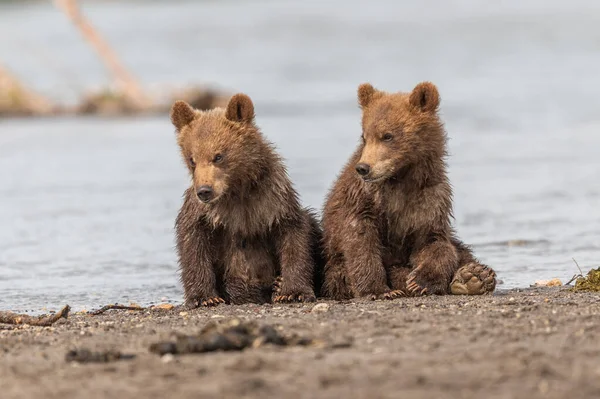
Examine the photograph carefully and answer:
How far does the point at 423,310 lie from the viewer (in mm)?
7863

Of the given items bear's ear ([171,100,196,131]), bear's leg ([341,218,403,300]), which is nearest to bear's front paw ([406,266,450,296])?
bear's leg ([341,218,403,300])

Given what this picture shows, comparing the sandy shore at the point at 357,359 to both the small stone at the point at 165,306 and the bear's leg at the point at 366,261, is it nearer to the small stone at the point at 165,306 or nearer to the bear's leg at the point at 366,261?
the bear's leg at the point at 366,261

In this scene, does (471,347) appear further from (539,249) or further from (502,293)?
(539,249)

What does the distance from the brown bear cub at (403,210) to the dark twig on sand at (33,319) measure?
210 cm

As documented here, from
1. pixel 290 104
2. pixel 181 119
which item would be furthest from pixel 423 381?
pixel 290 104

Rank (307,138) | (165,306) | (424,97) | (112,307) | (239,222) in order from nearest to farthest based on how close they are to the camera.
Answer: (424,97), (112,307), (239,222), (165,306), (307,138)

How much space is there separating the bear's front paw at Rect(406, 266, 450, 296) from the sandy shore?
94 cm

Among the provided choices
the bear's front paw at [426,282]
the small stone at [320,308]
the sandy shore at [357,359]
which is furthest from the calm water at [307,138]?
the sandy shore at [357,359]

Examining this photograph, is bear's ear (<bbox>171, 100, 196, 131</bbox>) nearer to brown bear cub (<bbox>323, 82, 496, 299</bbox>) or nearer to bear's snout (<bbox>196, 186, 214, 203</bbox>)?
bear's snout (<bbox>196, 186, 214, 203</bbox>)

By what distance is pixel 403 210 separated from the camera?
9.09 meters

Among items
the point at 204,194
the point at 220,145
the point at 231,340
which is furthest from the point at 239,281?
the point at 231,340

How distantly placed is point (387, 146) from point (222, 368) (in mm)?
3399

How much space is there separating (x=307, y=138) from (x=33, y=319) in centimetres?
1578

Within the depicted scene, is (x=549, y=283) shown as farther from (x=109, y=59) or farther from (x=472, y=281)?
(x=109, y=59)
